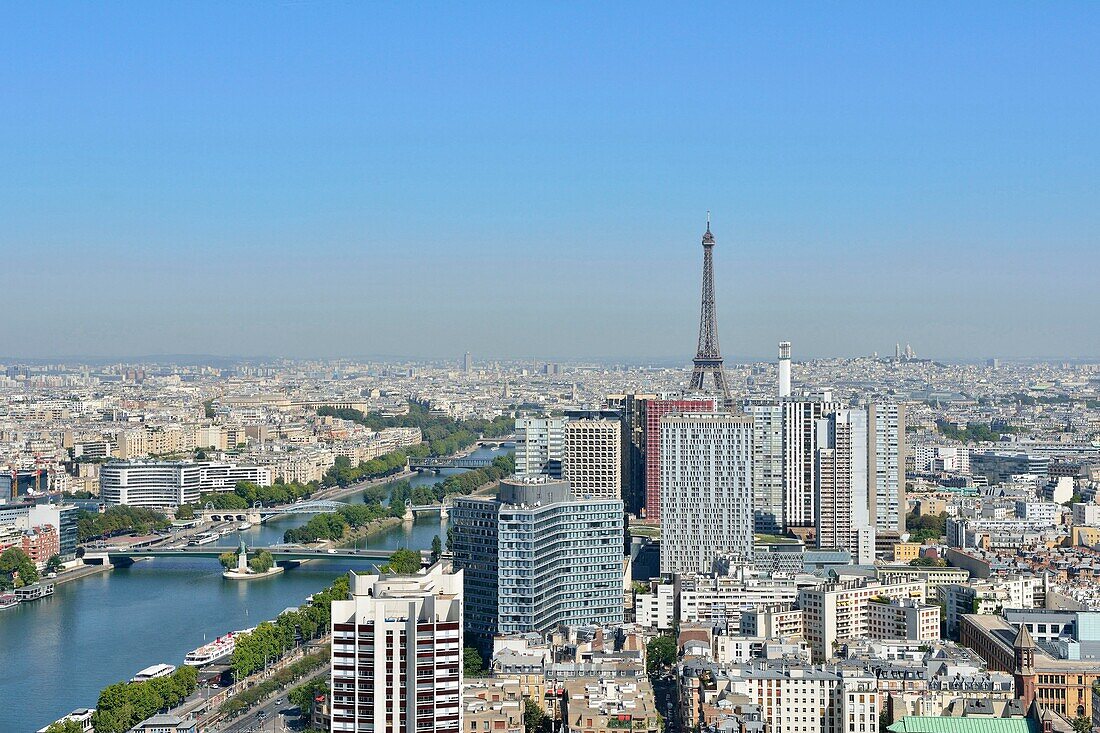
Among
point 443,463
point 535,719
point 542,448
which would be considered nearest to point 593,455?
point 542,448

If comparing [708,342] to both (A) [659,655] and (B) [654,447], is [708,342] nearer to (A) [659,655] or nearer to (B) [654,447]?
(B) [654,447]

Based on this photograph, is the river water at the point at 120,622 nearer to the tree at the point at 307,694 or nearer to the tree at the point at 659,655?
the tree at the point at 307,694

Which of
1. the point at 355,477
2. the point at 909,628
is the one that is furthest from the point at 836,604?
the point at 355,477

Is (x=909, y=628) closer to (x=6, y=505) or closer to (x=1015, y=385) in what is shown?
(x=6, y=505)

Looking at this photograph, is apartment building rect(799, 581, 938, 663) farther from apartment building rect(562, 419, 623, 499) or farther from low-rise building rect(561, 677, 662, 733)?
apartment building rect(562, 419, 623, 499)

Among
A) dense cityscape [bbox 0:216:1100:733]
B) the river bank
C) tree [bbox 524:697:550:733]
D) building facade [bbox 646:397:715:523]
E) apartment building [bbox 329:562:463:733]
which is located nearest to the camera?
apartment building [bbox 329:562:463:733]

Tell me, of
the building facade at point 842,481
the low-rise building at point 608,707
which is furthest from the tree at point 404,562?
the low-rise building at point 608,707

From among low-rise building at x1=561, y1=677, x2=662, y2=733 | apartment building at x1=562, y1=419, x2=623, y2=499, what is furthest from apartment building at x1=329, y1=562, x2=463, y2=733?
apartment building at x1=562, y1=419, x2=623, y2=499
